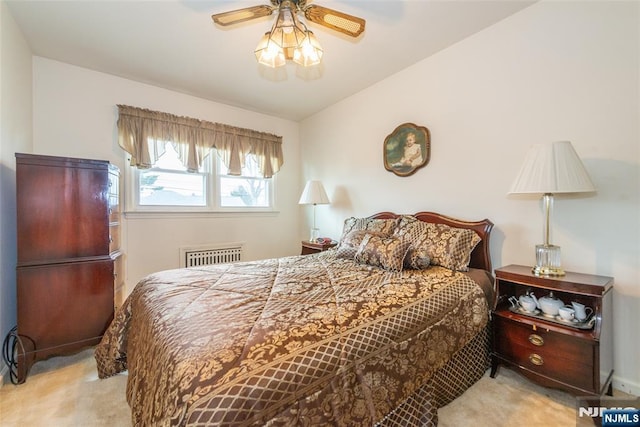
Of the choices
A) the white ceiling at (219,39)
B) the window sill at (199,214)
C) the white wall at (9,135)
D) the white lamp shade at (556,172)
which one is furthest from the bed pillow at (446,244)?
the white wall at (9,135)

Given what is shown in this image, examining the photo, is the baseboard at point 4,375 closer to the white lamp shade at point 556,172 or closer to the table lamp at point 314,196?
the table lamp at point 314,196

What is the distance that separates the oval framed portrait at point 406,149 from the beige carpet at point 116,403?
77.1 inches

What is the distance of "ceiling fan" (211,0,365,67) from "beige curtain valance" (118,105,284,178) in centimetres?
198

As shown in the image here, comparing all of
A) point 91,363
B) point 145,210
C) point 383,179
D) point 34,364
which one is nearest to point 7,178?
point 145,210

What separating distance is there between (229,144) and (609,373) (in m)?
4.27

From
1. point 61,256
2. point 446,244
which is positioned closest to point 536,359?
point 446,244

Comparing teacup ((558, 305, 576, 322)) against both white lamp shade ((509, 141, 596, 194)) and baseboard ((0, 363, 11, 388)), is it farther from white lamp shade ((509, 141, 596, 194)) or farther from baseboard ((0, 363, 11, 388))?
baseboard ((0, 363, 11, 388))

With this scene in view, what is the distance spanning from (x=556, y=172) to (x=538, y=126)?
63cm

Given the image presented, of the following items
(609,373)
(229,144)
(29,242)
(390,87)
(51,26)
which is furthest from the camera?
(229,144)

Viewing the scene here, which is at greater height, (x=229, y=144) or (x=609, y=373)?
(x=229, y=144)

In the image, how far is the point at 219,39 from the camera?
2428 millimetres

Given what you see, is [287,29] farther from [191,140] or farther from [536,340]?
[536,340]

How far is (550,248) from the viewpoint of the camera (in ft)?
5.90

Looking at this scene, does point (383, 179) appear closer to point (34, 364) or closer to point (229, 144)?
point (229, 144)
